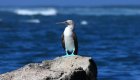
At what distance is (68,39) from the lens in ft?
59.9

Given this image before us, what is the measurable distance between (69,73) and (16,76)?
105 centimetres

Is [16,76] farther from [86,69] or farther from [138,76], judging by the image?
[138,76]

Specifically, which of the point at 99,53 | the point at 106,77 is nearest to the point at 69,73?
the point at 106,77

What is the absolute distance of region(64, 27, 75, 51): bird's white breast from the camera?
59.5ft

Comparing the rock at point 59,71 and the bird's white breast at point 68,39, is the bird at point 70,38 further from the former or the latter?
the rock at point 59,71

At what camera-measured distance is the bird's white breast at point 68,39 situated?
18125mm

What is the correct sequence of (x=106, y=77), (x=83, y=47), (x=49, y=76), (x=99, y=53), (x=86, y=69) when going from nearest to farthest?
(x=49, y=76) → (x=86, y=69) → (x=106, y=77) → (x=99, y=53) → (x=83, y=47)

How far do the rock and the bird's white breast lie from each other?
89.9 inches

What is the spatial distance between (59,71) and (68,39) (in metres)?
4.02

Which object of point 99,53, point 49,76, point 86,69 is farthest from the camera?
point 99,53

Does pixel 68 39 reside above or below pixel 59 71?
above

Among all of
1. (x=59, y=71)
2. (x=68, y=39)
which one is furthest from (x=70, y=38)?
(x=59, y=71)

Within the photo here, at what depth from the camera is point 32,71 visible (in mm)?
14156

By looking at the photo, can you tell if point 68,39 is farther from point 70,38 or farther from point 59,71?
point 59,71
